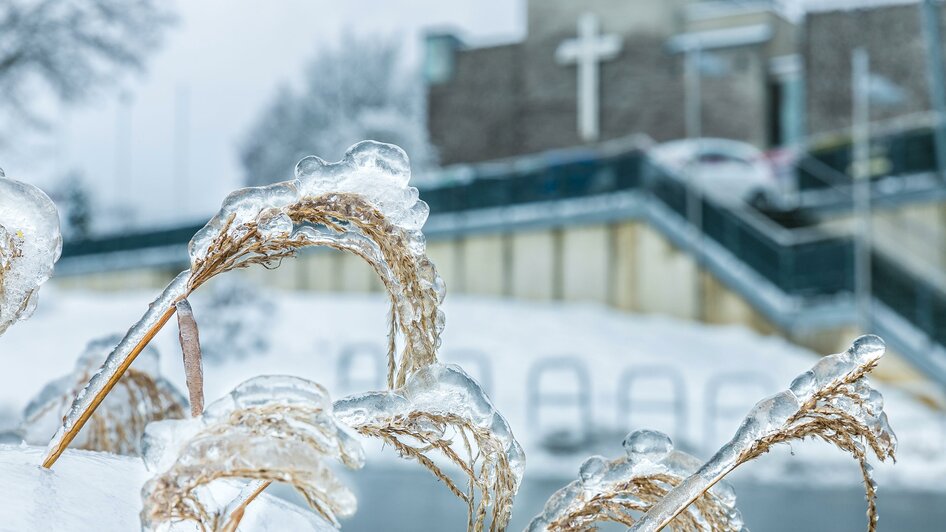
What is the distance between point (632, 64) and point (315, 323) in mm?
8418

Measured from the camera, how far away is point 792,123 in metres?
19.0

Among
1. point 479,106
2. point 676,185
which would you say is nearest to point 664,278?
point 676,185

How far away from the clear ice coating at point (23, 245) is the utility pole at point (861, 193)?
1161 cm

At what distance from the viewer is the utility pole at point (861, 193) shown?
11.5 m

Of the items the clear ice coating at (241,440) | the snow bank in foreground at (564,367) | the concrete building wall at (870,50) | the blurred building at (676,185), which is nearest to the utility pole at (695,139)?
the blurred building at (676,185)

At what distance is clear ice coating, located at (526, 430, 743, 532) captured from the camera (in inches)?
25.2

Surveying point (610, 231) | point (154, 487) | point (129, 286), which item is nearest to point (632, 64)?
point (610, 231)

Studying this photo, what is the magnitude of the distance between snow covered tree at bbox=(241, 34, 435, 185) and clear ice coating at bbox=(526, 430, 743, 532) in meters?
21.0

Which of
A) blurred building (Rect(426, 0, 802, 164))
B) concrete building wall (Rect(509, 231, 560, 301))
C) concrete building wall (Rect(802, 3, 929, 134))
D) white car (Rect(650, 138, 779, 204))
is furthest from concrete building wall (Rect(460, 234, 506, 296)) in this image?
concrete building wall (Rect(802, 3, 929, 134))

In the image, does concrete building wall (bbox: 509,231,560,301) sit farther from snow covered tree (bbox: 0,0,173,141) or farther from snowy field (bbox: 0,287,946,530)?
snow covered tree (bbox: 0,0,173,141)

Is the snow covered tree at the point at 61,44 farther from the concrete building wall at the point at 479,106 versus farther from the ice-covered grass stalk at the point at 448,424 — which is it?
the ice-covered grass stalk at the point at 448,424

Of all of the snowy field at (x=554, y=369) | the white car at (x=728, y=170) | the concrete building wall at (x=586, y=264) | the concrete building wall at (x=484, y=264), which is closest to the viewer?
the snowy field at (x=554, y=369)

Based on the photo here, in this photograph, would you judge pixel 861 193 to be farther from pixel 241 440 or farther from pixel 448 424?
pixel 241 440

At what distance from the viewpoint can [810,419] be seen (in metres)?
0.58
